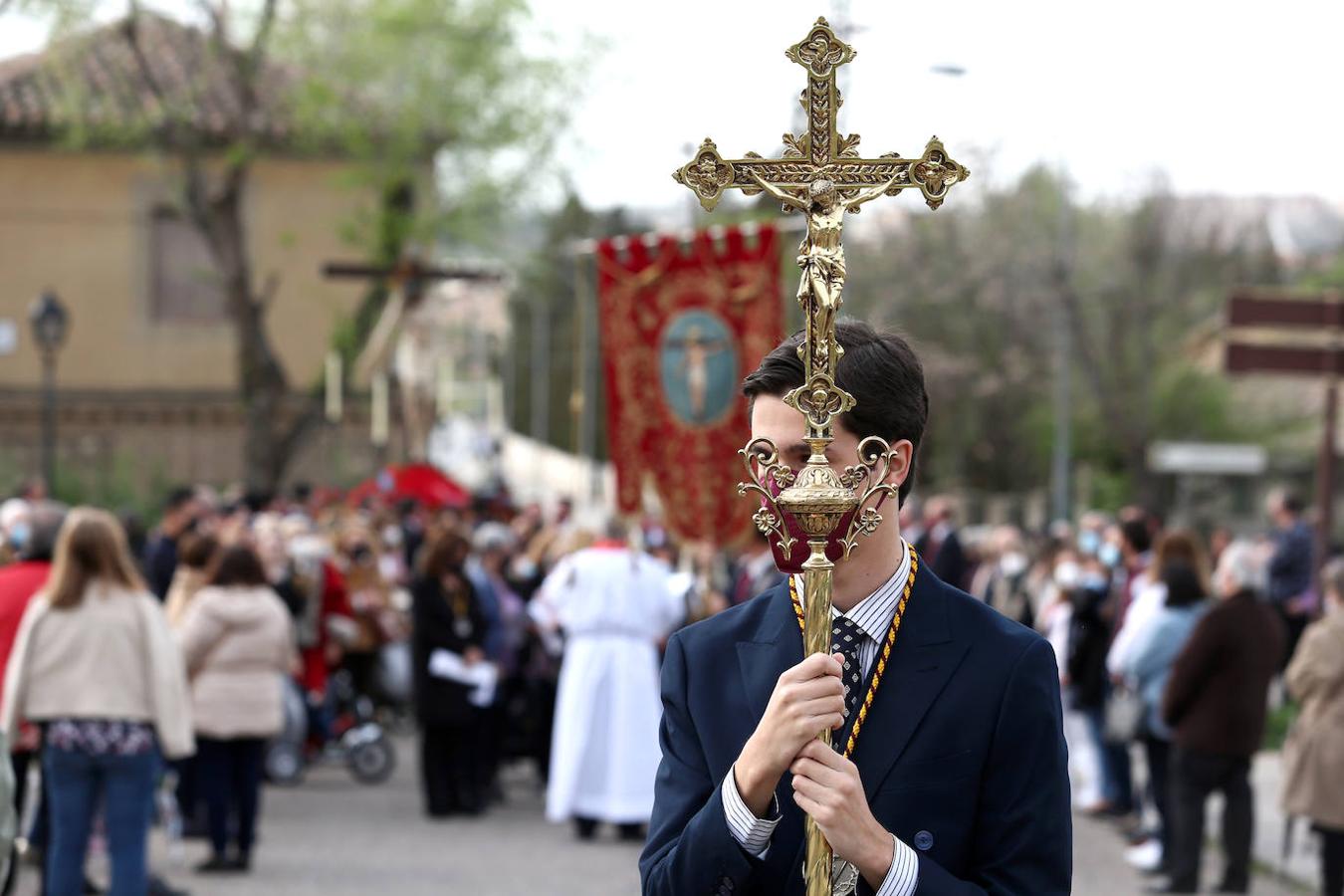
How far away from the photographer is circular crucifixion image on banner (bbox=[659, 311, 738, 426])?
1408 centimetres

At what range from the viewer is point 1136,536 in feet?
46.3

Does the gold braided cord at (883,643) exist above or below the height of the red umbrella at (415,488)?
above

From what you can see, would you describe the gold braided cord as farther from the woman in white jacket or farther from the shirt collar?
the woman in white jacket

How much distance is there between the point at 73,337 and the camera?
119 feet

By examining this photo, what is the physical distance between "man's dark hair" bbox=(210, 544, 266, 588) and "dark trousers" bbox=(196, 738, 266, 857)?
0.86 metres

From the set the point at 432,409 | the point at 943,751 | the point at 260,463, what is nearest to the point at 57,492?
the point at 260,463

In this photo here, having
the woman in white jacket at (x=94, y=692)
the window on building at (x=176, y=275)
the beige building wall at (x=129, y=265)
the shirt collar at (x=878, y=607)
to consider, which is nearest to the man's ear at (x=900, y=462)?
the shirt collar at (x=878, y=607)

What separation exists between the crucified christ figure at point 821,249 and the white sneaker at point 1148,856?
9.92 m

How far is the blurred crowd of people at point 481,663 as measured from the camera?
9.12 meters

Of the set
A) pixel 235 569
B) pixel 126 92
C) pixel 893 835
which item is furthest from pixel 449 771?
pixel 126 92

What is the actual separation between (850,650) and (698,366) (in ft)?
36.3

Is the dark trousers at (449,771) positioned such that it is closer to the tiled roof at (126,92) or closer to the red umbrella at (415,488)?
the red umbrella at (415,488)

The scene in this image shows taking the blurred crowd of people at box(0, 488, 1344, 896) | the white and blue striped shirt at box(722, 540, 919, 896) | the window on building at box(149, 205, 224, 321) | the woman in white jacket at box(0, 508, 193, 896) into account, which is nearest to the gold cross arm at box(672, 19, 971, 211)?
the white and blue striped shirt at box(722, 540, 919, 896)

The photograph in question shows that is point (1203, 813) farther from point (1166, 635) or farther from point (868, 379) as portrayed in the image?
point (868, 379)
